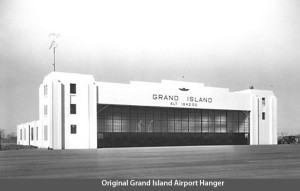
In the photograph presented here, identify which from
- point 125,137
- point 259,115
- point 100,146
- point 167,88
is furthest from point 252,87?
point 100,146

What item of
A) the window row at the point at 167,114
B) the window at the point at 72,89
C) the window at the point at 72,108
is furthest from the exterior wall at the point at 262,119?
the window at the point at 72,108

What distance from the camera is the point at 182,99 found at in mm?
65938

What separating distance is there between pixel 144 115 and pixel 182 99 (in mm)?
6668

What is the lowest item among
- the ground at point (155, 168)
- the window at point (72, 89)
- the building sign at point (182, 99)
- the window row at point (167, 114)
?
the ground at point (155, 168)

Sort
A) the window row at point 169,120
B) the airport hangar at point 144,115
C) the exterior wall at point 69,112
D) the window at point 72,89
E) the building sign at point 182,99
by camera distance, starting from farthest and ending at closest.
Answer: the building sign at point 182,99 → the window row at point 169,120 → the window at point 72,89 → the airport hangar at point 144,115 → the exterior wall at point 69,112

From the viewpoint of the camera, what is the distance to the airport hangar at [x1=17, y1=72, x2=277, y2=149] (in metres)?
54.8

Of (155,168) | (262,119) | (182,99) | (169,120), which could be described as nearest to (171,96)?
(182,99)

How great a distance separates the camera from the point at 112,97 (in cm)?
5859

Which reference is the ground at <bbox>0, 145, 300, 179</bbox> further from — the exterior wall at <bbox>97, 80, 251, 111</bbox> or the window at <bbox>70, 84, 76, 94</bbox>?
the exterior wall at <bbox>97, 80, 251, 111</bbox>

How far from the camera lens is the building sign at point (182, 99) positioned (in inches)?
2503

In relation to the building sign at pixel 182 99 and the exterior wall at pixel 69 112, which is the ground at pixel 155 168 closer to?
the exterior wall at pixel 69 112

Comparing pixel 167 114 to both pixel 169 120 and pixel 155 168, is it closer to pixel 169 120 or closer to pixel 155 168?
pixel 169 120

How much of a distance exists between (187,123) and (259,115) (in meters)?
13.4

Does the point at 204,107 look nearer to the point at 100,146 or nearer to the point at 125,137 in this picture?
the point at 125,137
